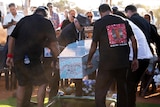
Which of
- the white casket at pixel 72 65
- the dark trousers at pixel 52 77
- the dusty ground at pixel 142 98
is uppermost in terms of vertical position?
the white casket at pixel 72 65

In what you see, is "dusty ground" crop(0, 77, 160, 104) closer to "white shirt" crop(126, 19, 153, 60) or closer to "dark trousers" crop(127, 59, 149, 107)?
"dark trousers" crop(127, 59, 149, 107)

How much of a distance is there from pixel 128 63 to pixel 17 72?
163 centimetres

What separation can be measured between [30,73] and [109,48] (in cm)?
123

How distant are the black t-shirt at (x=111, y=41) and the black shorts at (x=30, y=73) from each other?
0.93 metres

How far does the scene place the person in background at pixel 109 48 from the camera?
467 cm

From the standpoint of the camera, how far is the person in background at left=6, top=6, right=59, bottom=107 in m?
4.85

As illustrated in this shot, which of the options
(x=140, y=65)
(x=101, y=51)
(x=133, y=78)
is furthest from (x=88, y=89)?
(x=101, y=51)

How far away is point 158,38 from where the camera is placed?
5805 millimetres

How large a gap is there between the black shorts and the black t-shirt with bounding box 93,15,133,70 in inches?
36.5

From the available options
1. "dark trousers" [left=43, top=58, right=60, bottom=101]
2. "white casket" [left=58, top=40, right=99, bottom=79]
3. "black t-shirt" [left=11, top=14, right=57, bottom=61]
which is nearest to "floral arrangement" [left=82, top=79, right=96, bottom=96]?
"dark trousers" [left=43, top=58, right=60, bottom=101]

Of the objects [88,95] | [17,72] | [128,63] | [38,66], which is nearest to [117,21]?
[128,63]

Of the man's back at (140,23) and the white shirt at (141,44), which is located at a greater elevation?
the man's back at (140,23)

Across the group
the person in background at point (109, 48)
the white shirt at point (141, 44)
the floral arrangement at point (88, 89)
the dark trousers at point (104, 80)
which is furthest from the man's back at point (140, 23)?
the floral arrangement at point (88, 89)

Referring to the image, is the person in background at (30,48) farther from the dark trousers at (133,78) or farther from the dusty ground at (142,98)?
the dusty ground at (142,98)
